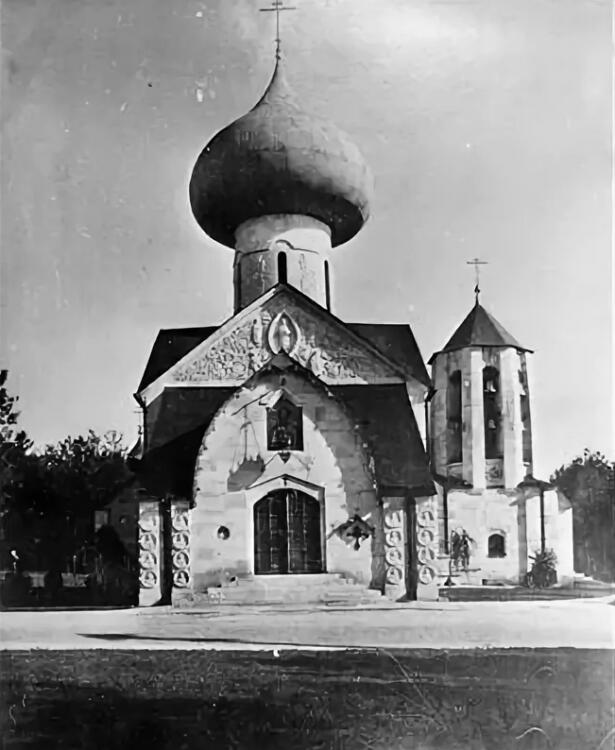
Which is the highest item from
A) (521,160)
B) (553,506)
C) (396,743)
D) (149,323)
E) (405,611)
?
(521,160)

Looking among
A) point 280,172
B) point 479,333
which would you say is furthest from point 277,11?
point 479,333

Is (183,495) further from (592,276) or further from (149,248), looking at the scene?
(592,276)

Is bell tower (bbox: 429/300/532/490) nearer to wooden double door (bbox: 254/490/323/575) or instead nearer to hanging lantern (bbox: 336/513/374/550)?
hanging lantern (bbox: 336/513/374/550)

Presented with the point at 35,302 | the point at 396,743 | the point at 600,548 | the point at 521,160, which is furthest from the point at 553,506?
the point at 35,302

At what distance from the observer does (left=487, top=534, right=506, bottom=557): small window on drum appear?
464cm

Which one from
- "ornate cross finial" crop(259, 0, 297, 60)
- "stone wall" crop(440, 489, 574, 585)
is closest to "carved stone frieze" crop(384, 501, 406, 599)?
"stone wall" crop(440, 489, 574, 585)

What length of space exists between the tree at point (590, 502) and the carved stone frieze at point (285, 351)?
81cm

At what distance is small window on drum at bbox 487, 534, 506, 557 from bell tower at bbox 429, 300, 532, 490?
0.20m

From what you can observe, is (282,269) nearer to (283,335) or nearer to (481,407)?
(283,335)

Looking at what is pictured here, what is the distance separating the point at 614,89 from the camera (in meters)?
4.80

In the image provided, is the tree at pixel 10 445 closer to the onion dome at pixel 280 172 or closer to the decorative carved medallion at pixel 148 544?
the decorative carved medallion at pixel 148 544

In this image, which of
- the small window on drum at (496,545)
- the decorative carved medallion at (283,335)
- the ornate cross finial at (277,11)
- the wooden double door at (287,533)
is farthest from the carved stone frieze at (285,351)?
the ornate cross finial at (277,11)

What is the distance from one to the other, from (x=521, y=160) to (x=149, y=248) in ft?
5.08

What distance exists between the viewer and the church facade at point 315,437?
464 centimetres
